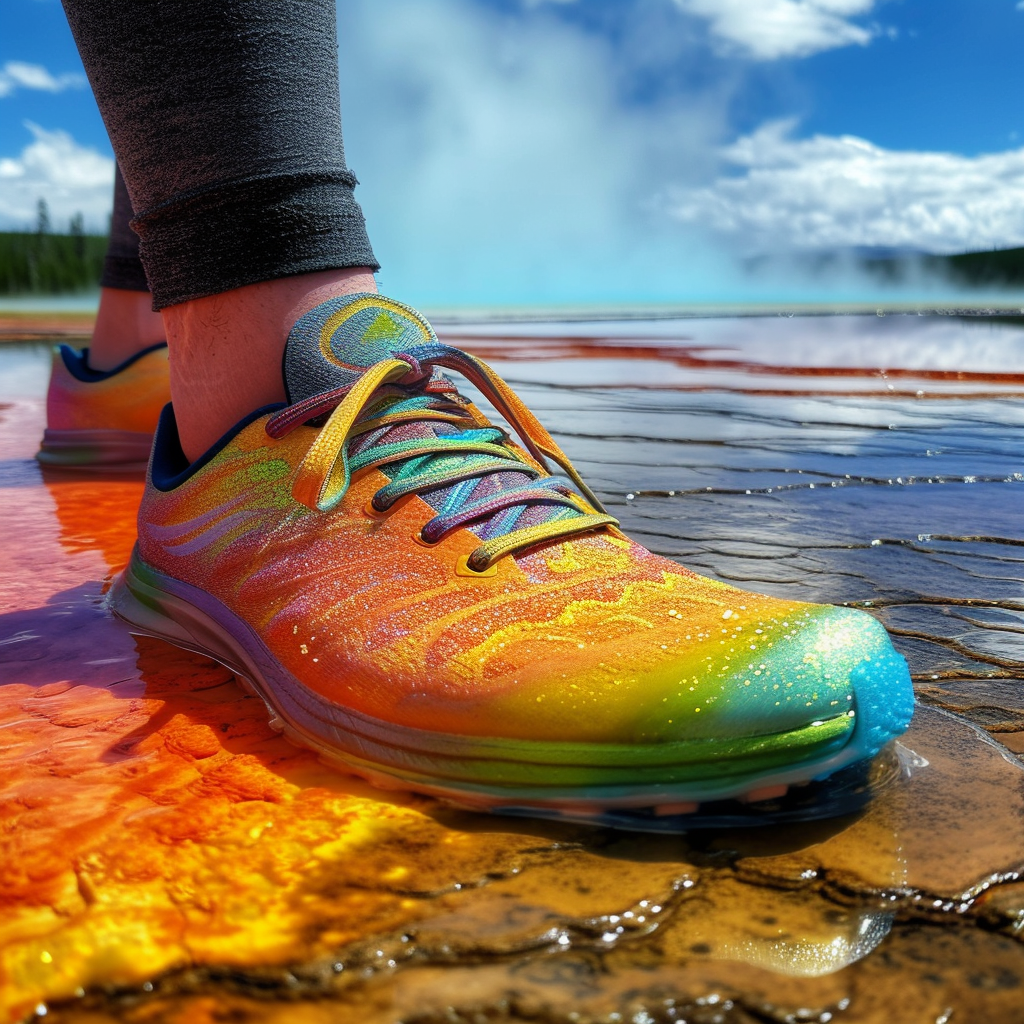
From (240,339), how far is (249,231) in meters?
0.15

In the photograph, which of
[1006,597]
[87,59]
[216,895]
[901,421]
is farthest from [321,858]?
[901,421]

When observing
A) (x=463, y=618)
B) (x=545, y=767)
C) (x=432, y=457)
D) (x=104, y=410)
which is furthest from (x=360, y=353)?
(x=104, y=410)

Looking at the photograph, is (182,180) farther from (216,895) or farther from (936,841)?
(936,841)

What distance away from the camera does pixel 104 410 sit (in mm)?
2941

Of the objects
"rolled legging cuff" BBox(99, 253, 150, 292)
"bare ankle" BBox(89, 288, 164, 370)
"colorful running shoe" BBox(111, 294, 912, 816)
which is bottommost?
"colorful running shoe" BBox(111, 294, 912, 816)

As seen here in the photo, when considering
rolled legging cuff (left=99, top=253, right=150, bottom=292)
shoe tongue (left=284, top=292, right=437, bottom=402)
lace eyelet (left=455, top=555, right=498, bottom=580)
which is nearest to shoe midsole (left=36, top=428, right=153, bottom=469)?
rolled legging cuff (left=99, top=253, right=150, bottom=292)

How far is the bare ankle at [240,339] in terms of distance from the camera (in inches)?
53.7

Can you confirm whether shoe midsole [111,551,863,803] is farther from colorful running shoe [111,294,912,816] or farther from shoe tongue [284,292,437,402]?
shoe tongue [284,292,437,402]

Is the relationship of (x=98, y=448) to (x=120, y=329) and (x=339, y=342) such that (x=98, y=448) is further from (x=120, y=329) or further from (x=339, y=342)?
(x=339, y=342)

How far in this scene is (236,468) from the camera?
4.30 ft

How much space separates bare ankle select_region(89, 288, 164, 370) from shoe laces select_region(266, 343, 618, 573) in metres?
2.06

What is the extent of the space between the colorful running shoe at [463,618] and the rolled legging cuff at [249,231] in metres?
0.11

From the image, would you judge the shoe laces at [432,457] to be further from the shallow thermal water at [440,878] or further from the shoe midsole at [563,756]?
the shallow thermal water at [440,878]

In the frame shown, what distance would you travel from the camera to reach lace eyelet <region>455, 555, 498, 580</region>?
1090 millimetres
